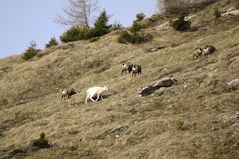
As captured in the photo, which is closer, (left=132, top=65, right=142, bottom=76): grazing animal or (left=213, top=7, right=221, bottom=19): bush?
(left=132, top=65, right=142, bottom=76): grazing animal

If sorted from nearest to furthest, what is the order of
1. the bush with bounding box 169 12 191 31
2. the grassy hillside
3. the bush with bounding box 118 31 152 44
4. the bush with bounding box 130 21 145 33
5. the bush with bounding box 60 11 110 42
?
the grassy hillside < the bush with bounding box 118 31 152 44 < the bush with bounding box 169 12 191 31 < the bush with bounding box 130 21 145 33 < the bush with bounding box 60 11 110 42

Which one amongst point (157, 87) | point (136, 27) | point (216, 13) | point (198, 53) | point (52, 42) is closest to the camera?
point (157, 87)

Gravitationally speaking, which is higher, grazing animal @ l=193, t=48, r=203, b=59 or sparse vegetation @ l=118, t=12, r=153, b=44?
sparse vegetation @ l=118, t=12, r=153, b=44

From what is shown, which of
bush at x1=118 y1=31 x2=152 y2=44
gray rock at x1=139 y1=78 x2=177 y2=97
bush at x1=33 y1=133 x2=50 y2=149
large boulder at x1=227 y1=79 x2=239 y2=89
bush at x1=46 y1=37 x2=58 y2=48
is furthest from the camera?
bush at x1=46 y1=37 x2=58 y2=48

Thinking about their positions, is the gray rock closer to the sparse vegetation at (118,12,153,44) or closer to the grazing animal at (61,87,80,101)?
the grazing animal at (61,87,80,101)

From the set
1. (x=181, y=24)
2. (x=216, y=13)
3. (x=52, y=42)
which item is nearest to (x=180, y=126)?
(x=181, y=24)

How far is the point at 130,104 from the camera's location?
26.9 meters

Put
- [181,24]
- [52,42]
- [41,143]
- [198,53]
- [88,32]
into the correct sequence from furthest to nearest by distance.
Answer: [52,42] → [88,32] → [181,24] → [198,53] → [41,143]

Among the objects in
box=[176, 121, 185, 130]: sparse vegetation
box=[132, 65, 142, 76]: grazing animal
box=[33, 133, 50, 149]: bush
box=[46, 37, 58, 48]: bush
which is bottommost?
box=[176, 121, 185, 130]: sparse vegetation

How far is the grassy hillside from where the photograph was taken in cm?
2092

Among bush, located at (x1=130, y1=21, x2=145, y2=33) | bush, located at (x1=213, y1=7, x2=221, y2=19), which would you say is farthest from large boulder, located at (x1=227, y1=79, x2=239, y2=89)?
bush, located at (x1=130, y1=21, x2=145, y2=33)

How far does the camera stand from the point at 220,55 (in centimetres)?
3216

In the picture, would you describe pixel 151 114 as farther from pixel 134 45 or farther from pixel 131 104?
pixel 134 45

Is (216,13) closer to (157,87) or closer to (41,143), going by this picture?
(157,87)
